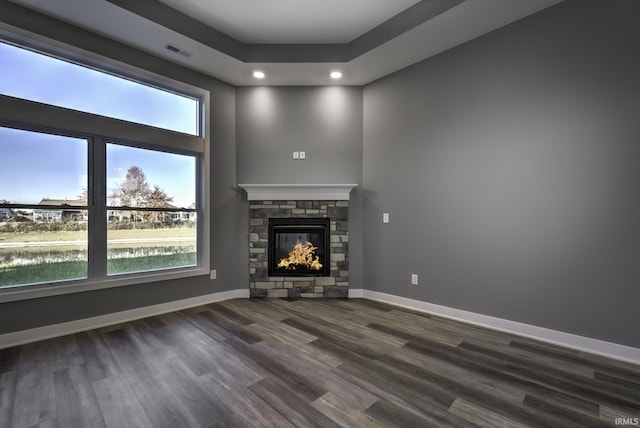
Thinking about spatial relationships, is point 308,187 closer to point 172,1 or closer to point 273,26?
point 273,26

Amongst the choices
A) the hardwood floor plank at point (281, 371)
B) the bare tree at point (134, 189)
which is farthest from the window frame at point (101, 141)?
the hardwood floor plank at point (281, 371)

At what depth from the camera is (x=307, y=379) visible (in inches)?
76.6

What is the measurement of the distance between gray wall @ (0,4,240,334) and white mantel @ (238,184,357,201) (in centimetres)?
30

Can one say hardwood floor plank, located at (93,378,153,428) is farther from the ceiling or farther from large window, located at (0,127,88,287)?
the ceiling

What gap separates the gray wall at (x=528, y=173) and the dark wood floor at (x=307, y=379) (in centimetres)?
50

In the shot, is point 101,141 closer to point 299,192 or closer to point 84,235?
point 84,235

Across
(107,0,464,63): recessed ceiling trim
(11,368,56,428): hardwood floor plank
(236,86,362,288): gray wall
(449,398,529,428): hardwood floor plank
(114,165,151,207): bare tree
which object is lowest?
(11,368,56,428): hardwood floor plank

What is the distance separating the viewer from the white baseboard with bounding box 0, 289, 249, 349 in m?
2.50

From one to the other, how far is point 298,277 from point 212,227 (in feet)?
4.43

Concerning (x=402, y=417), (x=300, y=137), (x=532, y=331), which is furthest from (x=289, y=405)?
(x=300, y=137)

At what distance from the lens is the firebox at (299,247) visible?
13.1 feet

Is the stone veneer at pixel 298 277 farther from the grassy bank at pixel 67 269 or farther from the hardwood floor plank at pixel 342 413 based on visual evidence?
the hardwood floor plank at pixel 342 413

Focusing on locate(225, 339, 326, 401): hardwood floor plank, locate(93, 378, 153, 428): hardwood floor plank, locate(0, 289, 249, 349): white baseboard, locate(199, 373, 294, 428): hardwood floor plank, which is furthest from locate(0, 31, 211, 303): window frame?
locate(199, 373, 294, 428): hardwood floor plank

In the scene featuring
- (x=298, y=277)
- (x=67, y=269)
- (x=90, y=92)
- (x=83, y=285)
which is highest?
(x=90, y=92)
